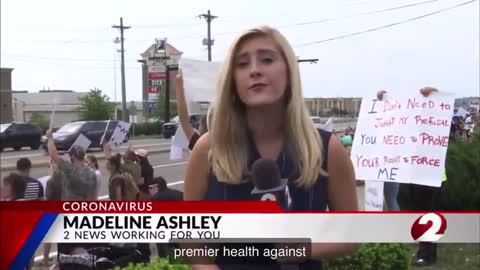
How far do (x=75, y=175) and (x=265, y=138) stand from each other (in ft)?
2.07

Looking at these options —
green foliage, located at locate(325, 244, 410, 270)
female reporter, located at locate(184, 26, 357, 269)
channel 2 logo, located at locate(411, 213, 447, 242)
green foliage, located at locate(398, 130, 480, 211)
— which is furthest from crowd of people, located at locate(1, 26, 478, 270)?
green foliage, located at locate(398, 130, 480, 211)

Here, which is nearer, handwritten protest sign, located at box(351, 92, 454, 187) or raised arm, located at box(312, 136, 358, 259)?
raised arm, located at box(312, 136, 358, 259)

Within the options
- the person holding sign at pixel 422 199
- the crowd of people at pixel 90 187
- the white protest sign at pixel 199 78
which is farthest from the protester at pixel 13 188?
the person holding sign at pixel 422 199

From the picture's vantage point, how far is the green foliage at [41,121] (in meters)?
2.52

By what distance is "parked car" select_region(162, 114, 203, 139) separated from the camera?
98.8 inches

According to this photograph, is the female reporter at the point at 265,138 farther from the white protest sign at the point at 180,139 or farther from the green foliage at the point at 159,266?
the green foliage at the point at 159,266

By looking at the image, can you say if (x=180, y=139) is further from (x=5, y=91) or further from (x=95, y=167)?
(x=5, y=91)

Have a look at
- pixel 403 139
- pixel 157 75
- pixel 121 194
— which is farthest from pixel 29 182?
pixel 403 139

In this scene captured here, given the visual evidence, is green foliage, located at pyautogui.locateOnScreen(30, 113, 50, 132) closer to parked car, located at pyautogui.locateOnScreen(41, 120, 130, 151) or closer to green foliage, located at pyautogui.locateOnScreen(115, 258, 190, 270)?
parked car, located at pyautogui.locateOnScreen(41, 120, 130, 151)

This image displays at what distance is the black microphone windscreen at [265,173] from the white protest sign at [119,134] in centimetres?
42

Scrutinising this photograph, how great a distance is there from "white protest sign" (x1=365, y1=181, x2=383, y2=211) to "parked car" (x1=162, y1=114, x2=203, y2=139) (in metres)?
0.61

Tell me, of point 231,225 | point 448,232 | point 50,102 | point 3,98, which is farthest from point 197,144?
point 448,232

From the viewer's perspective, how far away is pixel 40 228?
2.59 metres

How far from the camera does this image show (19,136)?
2.54 metres
